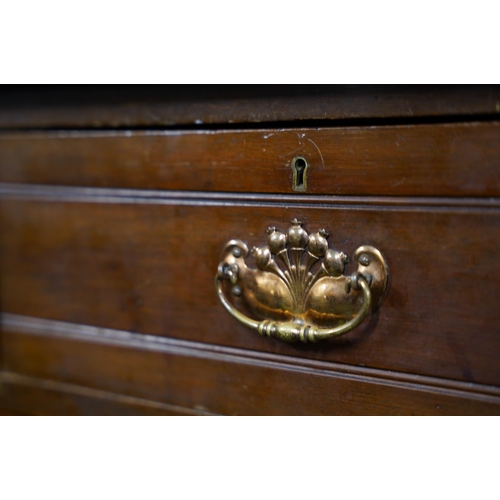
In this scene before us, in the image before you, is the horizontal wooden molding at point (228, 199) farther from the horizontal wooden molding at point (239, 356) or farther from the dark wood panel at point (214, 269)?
the horizontal wooden molding at point (239, 356)

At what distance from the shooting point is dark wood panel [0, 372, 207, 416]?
0.60m

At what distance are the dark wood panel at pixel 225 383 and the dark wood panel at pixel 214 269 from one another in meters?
0.02

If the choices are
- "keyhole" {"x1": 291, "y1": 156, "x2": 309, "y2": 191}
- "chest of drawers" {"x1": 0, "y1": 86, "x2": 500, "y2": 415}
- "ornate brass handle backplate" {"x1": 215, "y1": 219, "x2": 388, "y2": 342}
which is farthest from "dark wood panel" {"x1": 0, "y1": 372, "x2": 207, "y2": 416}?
"keyhole" {"x1": 291, "y1": 156, "x2": 309, "y2": 191}

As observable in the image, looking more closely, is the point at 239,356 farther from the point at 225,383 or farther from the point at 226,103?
the point at 226,103

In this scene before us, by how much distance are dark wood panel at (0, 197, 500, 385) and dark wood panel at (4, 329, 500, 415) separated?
2 cm

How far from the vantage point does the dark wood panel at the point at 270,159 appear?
42 cm

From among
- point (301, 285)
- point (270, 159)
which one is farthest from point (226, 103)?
point (301, 285)

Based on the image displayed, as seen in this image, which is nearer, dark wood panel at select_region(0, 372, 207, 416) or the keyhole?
the keyhole

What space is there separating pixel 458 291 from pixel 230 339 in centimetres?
23

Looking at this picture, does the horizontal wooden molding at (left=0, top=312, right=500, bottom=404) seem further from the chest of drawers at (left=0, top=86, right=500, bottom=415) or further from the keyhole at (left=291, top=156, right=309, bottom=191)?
the keyhole at (left=291, top=156, right=309, bottom=191)

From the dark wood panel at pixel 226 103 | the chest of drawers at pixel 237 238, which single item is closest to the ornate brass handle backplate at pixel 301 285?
the chest of drawers at pixel 237 238

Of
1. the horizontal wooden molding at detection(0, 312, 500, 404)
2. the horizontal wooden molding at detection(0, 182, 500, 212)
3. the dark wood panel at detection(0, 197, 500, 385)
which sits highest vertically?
the horizontal wooden molding at detection(0, 182, 500, 212)

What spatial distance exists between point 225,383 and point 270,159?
0.79ft

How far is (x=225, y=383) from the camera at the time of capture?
0.56 metres
